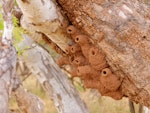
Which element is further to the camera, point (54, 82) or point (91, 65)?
point (54, 82)

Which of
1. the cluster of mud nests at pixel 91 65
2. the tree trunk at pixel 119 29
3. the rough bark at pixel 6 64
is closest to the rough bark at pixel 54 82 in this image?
the cluster of mud nests at pixel 91 65

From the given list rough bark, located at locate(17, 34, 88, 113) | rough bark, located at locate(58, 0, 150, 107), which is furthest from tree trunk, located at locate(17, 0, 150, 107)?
rough bark, located at locate(17, 34, 88, 113)

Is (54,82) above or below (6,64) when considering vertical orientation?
below

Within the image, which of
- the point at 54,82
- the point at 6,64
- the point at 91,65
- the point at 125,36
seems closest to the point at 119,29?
the point at 125,36

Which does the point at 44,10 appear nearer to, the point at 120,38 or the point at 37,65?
the point at 120,38

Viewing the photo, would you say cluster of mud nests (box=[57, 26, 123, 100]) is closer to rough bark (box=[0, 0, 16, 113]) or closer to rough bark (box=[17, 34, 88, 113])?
rough bark (box=[0, 0, 16, 113])

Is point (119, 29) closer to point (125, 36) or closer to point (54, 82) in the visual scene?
point (125, 36)

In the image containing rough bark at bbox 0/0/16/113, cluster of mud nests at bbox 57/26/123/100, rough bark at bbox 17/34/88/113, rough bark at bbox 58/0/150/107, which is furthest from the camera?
rough bark at bbox 17/34/88/113
